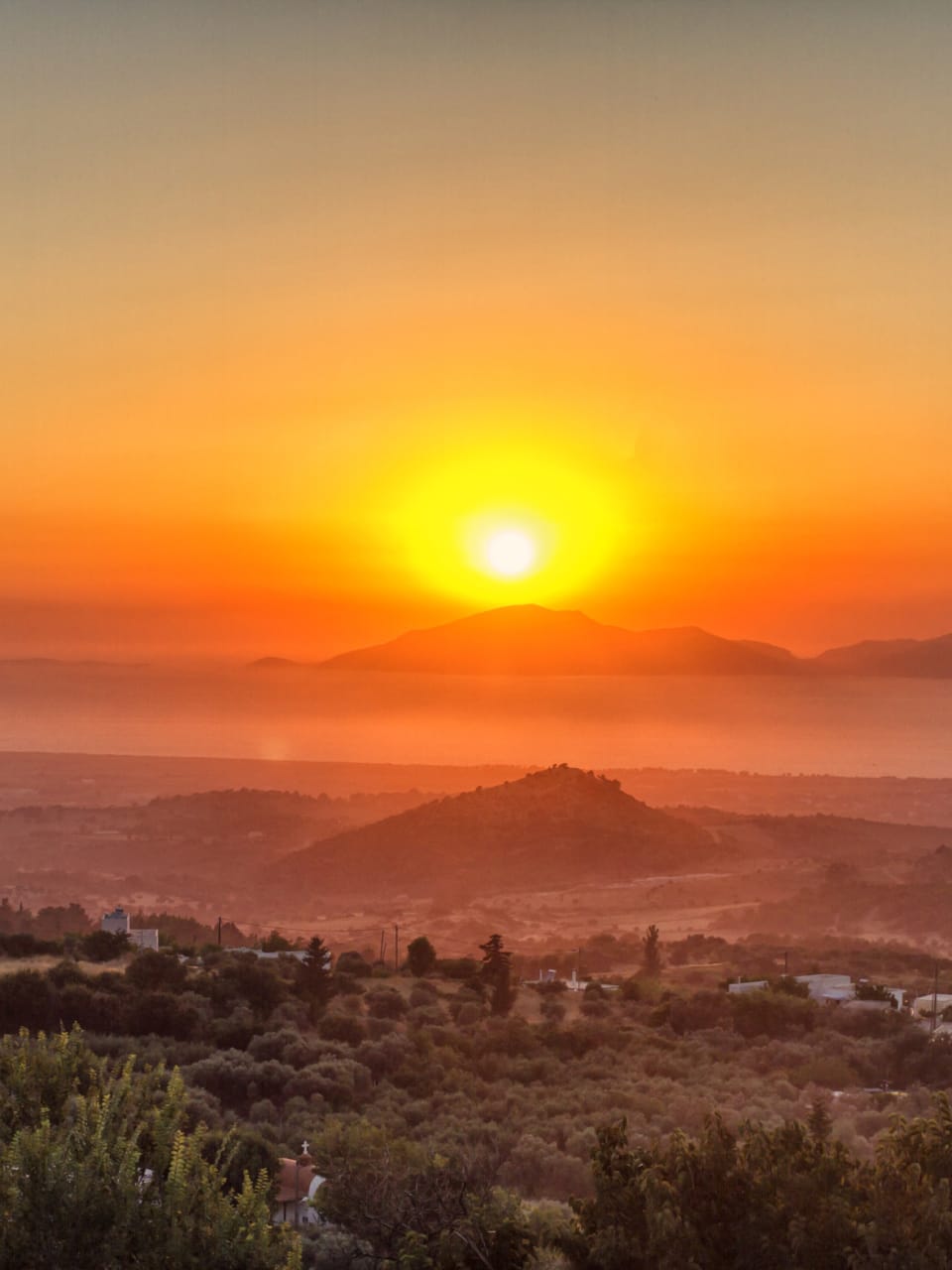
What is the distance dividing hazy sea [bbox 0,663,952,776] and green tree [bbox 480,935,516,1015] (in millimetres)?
101136

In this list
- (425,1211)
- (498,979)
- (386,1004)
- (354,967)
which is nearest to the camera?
(425,1211)

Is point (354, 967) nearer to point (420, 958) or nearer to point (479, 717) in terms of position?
point (420, 958)

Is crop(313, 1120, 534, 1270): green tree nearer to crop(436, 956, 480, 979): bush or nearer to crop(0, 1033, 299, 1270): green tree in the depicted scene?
crop(0, 1033, 299, 1270): green tree

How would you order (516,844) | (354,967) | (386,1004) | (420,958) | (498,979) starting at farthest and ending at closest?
(516,844), (420,958), (354,967), (498,979), (386,1004)

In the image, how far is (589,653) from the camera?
160 metres

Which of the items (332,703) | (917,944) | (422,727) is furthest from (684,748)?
(917,944)

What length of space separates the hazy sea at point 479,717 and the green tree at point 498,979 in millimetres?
101136

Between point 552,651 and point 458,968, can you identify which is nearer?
point 458,968

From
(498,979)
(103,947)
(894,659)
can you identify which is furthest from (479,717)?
(103,947)

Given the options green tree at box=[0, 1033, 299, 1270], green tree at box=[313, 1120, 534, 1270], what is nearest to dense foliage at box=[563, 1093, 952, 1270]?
green tree at box=[313, 1120, 534, 1270]

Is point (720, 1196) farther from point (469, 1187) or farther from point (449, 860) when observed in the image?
point (449, 860)

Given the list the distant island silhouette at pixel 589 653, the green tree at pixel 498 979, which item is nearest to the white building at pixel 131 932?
the green tree at pixel 498 979

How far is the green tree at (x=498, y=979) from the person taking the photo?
85.6ft

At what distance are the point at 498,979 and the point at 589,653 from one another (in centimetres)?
Result: 13422
